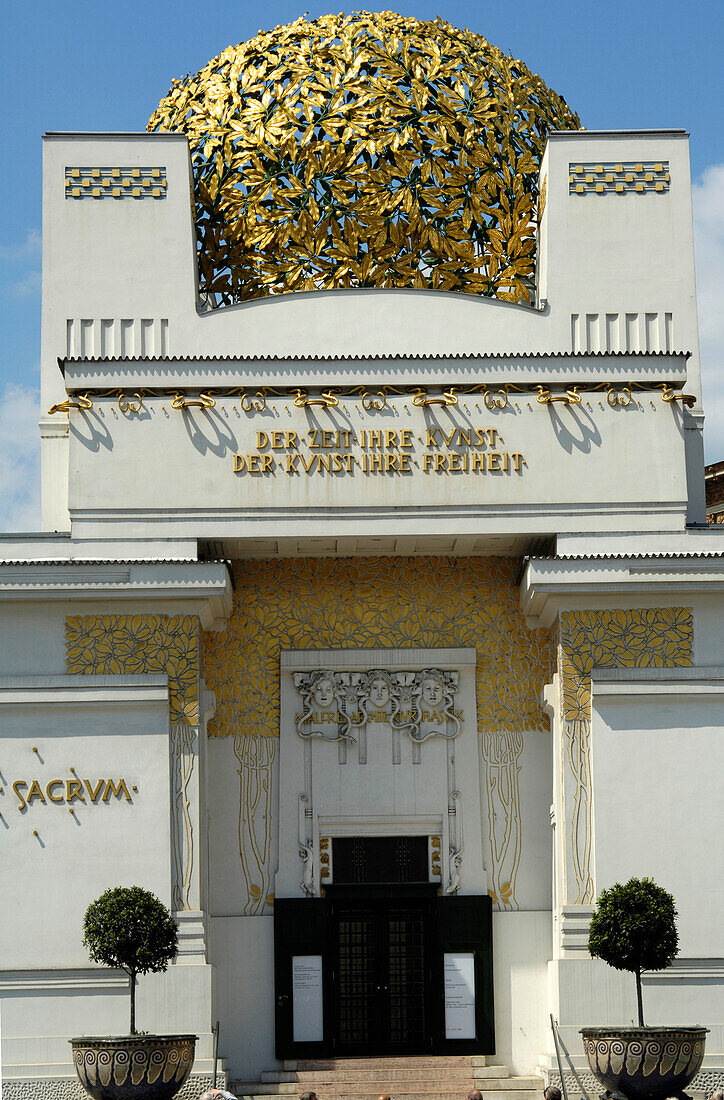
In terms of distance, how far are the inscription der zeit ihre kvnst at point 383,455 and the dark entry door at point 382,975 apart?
525cm

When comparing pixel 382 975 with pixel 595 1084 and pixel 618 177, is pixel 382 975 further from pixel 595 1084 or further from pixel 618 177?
pixel 618 177

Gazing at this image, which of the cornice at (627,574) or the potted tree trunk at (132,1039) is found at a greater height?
the cornice at (627,574)

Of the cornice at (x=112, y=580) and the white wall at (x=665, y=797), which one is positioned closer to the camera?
the white wall at (x=665, y=797)

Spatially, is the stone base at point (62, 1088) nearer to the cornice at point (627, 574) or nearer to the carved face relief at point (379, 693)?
the carved face relief at point (379, 693)

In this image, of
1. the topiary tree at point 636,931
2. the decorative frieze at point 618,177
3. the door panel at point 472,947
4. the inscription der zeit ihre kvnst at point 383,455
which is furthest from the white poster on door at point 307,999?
the decorative frieze at point 618,177

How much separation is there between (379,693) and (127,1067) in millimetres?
5981

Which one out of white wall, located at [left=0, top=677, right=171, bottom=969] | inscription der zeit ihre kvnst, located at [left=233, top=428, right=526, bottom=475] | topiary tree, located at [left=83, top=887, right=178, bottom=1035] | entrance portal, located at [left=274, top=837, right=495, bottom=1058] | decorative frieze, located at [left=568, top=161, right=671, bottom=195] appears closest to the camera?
topiary tree, located at [left=83, top=887, right=178, bottom=1035]

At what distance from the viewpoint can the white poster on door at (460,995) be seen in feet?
63.7

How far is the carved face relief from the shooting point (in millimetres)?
20156

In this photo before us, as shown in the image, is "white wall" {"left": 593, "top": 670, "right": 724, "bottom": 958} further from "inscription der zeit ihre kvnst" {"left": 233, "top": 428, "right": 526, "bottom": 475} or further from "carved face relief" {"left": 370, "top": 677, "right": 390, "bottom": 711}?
"inscription der zeit ihre kvnst" {"left": 233, "top": 428, "right": 526, "bottom": 475}

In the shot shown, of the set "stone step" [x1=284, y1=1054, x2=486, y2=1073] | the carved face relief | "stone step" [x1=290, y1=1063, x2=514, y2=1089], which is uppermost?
the carved face relief

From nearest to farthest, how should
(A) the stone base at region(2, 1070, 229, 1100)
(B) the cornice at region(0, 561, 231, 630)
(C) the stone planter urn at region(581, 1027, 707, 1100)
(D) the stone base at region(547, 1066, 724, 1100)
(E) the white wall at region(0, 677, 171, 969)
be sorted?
(C) the stone planter urn at region(581, 1027, 707, 1100) → (A) the stone base at region(2, 1070, 229, 1100) → (D) the stone base at region(547, 1066, 724, 1100) → (E) the white wall at region(0, 677, 171, 969) → (B) the cornice at region(0, 561, 231, 630)

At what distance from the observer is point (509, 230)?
2164cm

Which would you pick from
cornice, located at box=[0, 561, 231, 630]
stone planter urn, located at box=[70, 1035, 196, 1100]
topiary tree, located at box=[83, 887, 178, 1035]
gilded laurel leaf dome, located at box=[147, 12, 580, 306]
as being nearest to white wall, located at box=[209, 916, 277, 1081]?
topiary tree, located at box=[83, 887, 178, 1035]
